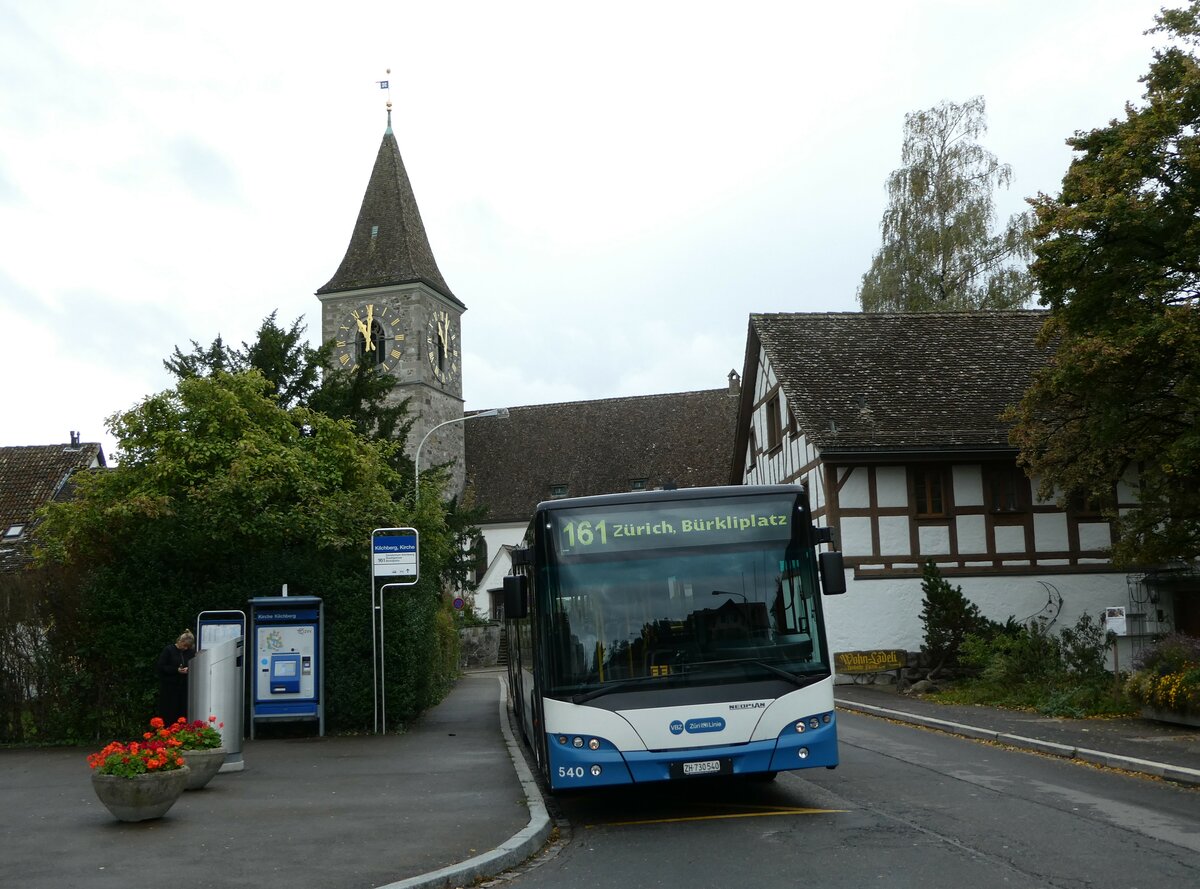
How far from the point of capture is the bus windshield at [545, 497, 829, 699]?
34.6 feet

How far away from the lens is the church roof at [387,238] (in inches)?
2370

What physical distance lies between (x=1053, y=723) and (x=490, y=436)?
50.8 metres

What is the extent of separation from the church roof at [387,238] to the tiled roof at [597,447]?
886 centimetres

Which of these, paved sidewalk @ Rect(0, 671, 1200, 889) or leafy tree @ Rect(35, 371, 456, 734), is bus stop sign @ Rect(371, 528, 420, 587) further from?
paved sidewalk @ Rect(0, 671, 1200, 889)

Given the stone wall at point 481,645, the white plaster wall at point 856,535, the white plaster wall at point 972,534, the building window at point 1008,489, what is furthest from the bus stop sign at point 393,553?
the stone wall at point 481,645

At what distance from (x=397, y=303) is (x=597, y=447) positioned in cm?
1257

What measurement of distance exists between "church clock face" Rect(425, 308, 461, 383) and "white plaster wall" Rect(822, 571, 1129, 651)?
35925 mm

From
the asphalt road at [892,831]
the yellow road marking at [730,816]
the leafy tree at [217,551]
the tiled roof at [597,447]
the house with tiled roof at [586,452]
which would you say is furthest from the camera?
the tiled roof at [597,447]

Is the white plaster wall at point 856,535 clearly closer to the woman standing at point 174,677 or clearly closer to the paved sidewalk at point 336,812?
the paved sidewalk at point 336,812

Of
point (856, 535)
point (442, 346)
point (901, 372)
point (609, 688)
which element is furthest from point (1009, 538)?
point (442, 346)

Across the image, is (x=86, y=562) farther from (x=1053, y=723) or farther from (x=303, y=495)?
(x=1053, y=723)

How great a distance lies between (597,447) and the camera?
213ft

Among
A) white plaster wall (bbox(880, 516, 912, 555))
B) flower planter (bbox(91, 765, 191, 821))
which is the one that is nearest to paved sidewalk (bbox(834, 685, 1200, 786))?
white plaster wall (bbox(880, 516, 912, 555))

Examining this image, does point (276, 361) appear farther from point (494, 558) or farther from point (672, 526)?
point (494, 558)
